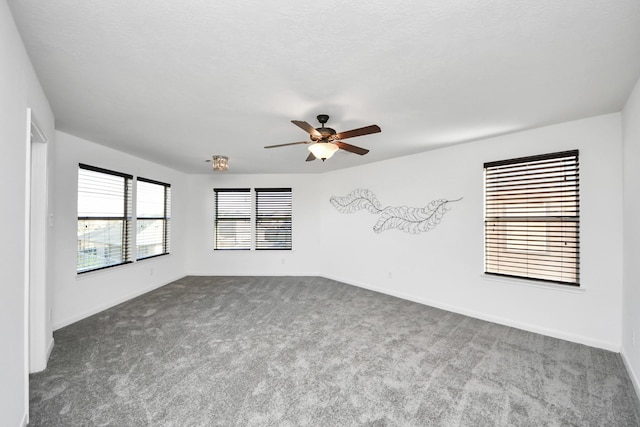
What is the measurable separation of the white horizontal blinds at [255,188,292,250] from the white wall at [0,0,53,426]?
4908 mm

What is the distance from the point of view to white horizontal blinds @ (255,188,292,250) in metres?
6.84

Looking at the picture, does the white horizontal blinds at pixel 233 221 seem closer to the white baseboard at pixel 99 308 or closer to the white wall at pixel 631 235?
the white baseboard at pixel 99 308

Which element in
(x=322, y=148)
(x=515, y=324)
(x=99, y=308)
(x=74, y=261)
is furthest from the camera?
(x=99, y=308)

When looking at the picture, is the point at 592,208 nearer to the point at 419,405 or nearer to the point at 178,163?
the point at 419,405

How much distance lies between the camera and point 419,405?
214 cm

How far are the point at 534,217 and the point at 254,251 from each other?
5.30 meters

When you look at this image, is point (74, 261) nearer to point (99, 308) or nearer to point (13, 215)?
point (99, 308)

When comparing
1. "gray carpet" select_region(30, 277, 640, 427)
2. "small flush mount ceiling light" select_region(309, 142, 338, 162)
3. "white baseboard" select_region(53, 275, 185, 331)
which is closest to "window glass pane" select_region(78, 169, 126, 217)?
"white baseboard" select_region(53, 275, 185, 331)

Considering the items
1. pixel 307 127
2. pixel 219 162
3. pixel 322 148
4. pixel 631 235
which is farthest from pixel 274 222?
pixel 631 235

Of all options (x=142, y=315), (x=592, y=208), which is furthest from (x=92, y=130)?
(x=592, y=208)

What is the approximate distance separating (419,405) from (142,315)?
3.69 metres

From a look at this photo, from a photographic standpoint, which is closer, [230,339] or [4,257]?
[4,257]

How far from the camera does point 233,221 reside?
6.86 metres

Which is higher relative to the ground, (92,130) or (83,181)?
(92,130)
